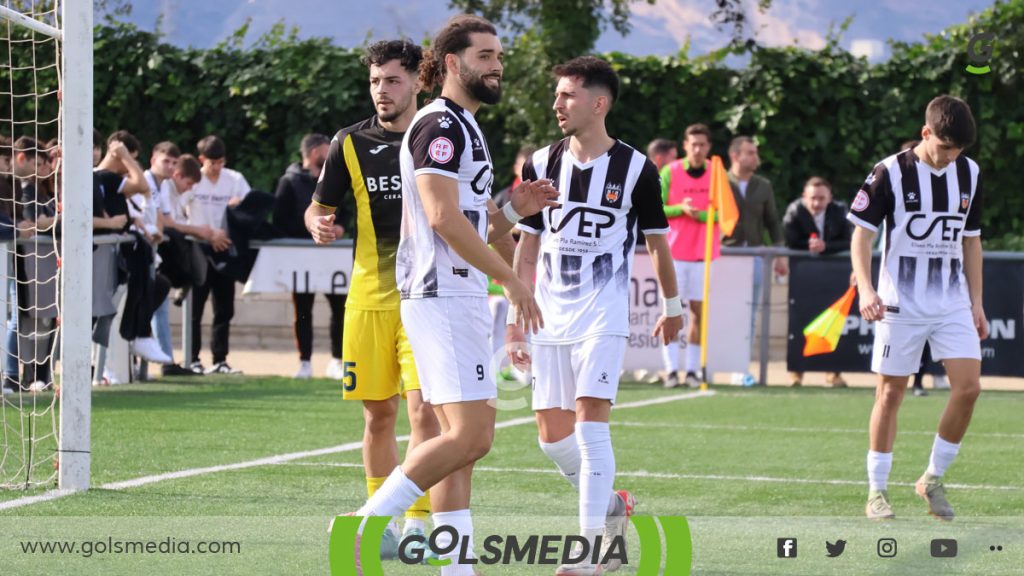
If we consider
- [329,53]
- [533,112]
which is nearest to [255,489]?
[533,112]

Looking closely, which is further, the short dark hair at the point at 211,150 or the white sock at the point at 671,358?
the short dark hair at the point at 211,150

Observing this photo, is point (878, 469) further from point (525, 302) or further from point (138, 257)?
point (138, 257)

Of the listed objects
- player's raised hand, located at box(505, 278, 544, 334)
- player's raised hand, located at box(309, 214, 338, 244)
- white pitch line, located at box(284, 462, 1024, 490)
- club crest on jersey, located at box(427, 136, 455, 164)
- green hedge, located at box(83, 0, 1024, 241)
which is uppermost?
green hedge, located at box(83, 0, 1024, 241)

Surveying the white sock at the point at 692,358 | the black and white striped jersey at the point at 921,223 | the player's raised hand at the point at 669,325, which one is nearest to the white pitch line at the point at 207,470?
the player's raised hand at the point at 669,325

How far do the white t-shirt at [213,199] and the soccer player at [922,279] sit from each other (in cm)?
848

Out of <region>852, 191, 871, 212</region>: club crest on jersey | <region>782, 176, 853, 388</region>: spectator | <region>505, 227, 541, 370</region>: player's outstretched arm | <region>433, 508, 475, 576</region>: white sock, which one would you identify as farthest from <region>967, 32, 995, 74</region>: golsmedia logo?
<region>433, 508, 475, 576</region>: white sock

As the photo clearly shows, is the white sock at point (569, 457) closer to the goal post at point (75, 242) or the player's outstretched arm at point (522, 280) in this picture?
the player's outstretched arm at point (522, 280)

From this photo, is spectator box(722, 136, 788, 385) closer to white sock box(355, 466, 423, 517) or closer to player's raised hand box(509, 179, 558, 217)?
player's raised hand box(509, 179, 558, 217)

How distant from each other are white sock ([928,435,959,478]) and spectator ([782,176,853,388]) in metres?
7.01

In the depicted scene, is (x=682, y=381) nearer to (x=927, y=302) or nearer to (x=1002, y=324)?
(x=1002, y=324)

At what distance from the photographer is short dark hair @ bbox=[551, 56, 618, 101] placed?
646 centimetres

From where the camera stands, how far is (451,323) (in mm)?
5305

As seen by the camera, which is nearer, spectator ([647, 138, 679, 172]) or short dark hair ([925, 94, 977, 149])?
short dark hair ([925, 94, 977, 149])

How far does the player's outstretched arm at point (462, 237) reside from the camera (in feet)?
16.8
